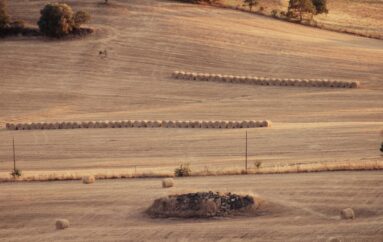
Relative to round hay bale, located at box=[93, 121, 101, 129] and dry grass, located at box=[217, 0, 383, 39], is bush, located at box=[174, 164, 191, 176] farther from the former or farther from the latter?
dry grass, located at box=[217, 0, 383, 39]

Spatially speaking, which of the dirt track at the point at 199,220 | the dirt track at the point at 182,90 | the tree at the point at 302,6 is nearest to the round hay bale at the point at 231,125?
the dirt track at the point at 182,90

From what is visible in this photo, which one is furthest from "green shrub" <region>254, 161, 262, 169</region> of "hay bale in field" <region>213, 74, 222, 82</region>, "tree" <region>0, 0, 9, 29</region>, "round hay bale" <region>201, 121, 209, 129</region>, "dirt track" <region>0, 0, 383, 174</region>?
"tree" <region>0, 0, 9, 29</region>

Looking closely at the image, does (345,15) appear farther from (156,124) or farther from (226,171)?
(226,171)

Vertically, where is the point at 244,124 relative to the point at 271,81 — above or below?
below

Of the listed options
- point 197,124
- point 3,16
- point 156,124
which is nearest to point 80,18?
point 3,16

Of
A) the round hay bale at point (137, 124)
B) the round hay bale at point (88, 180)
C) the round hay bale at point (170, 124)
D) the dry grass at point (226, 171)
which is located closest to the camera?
the round hay bale at point (88, 180)

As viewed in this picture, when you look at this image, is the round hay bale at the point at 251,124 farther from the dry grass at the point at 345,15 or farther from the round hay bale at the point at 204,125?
the dry grass at the point at 345,15

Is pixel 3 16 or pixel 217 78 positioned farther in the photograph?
pixel 3 16
